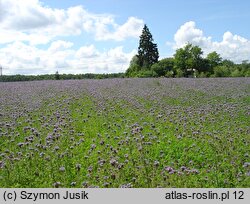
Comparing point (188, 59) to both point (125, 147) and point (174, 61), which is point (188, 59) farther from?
point (125, 147)

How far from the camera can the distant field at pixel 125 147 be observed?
4.95 m

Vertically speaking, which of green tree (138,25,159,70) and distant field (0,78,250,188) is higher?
green tree (138,25,159,70)

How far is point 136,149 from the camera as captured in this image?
605 centimetres

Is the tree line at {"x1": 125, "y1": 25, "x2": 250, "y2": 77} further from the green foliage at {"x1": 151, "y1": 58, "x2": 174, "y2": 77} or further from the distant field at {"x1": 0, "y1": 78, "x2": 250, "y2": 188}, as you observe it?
the distant field at {"x1": 0, "y1": 78, "x2": 250, "y2": 188}

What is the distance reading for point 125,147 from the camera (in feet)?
20.4

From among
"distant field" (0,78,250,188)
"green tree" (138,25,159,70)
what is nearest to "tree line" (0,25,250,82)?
"green tree" (138,25,159,70)

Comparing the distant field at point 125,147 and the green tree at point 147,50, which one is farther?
the green tree at point 147,50

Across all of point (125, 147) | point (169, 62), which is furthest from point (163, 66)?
point (125, 147)

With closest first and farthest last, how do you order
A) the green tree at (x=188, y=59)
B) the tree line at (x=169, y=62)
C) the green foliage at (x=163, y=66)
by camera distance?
the green foliage at (x=163, y=66), the tree line at (x=169, y=62), the green tree at (x=188, y=59)

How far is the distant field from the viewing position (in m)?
4.95

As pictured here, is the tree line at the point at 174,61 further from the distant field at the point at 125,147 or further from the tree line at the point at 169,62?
the distant field at the point at 125,147

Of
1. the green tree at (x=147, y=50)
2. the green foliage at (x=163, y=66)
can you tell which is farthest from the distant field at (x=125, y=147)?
the green tree at (x=147, y=50)

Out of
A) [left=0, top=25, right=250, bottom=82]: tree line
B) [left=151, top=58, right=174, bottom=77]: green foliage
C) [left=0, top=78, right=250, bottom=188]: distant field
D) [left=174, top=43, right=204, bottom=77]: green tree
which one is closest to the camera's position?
[left=0, top=78, right=250, bottom=188]: distant field

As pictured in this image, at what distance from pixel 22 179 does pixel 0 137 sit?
81.2 inches
